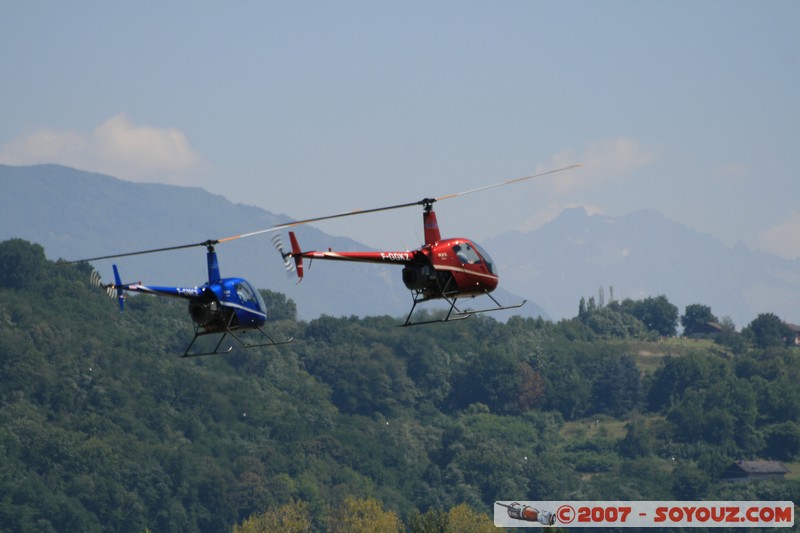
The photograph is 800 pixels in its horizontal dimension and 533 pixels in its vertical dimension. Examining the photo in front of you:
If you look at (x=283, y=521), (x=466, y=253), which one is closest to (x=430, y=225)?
(x=466, y=253)

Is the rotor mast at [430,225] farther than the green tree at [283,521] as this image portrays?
No

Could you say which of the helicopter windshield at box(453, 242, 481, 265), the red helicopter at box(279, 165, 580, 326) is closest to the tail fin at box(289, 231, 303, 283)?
the red helicopter at box(279, 165, 580, 326)

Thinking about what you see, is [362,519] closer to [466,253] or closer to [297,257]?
[297,257]

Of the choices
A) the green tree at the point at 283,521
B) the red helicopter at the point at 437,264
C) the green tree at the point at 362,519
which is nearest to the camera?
the red helicopter at the point at 437,264

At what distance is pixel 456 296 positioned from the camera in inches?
1924

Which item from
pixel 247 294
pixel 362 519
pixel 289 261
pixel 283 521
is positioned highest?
pixel 289 261

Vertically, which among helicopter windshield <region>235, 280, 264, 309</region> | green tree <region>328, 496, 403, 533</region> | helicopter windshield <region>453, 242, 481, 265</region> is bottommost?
green tree <region>328, 496, 403, 533</region>

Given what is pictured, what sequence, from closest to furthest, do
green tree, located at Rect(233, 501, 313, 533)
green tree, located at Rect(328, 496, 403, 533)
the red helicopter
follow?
1. the red helicopter
2. green tree, located at Rect(233, 501, 313, 533)
3. green tree, located at Rect(328, 496, 403, 533)

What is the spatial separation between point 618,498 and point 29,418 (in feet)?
224

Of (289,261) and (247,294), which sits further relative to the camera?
(247,294)

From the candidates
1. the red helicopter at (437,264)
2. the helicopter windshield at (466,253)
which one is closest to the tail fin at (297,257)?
the red helicopter at (437,264)

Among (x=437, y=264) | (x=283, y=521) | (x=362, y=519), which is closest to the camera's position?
(x=437, y=264)

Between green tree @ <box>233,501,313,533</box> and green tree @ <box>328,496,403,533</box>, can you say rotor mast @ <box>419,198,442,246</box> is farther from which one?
green tree @ <box>328,496,403,533</box>

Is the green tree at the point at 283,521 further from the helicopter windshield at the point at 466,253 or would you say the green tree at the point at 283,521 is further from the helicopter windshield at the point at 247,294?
the helicopter windshield at the point at 466,253
